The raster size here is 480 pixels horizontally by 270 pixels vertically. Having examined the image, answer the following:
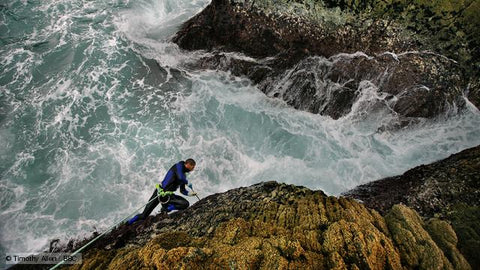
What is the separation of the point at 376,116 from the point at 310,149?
3.40 meters

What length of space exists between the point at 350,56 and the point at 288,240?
990 cm

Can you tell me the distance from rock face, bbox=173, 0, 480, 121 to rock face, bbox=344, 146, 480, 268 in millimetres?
3474

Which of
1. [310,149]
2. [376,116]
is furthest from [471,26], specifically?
[310,149]

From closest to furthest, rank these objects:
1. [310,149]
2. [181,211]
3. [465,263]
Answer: [465,263], [181,211], [310,149]

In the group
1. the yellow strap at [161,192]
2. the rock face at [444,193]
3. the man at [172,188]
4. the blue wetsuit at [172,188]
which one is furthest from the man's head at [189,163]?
the rock face at [444,193]

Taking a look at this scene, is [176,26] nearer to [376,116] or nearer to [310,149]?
[310,149]

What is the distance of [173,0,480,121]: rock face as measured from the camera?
12.9 metres

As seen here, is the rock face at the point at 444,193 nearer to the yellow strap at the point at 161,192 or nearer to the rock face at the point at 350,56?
the rock face at the point at 350,56

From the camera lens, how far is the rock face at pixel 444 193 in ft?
23.6

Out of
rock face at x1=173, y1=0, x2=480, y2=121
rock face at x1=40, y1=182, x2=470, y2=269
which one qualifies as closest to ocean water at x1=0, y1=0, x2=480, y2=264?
rock face at x1=173, y1=0, x2=480, y2=121

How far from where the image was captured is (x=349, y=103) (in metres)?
13.3

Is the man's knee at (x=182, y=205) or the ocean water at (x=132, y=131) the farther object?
the ocean water at (x=132, y=131)

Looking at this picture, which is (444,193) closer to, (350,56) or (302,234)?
(302,234)

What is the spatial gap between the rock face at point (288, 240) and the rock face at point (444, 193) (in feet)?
A: 2.47
